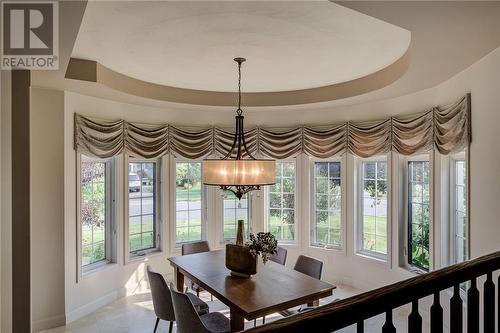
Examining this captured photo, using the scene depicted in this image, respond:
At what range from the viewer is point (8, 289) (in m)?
2.40

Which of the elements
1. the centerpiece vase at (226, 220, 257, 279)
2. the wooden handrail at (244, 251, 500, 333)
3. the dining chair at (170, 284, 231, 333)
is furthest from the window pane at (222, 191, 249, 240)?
the wooden handrail at (244, 251, 500, 333)

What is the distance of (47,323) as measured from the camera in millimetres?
3611

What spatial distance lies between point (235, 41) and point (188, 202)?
2.97 meters

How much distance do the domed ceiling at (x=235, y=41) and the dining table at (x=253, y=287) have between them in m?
2.02

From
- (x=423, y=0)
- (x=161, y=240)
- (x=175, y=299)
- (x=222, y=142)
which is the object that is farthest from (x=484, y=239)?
(x=161, y=240)

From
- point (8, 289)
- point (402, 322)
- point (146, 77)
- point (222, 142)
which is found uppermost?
point (146, 77)

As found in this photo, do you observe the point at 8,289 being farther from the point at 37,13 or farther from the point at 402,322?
the point at 402,322

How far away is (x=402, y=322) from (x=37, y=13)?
4.32 m

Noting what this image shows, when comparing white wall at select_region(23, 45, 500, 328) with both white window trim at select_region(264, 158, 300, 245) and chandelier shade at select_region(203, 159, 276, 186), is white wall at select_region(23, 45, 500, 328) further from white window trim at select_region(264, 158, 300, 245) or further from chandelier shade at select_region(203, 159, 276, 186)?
chandelier shade at select_region(203, 159, 276, 186)

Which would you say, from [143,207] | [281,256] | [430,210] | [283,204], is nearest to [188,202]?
[143,207]

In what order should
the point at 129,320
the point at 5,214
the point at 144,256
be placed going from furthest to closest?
1. the point at 144,256
2. the point at 129,320
3. the point at 5,214

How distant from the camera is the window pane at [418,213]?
4008 mm

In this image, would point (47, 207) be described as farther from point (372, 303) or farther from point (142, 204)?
point (372, 303)

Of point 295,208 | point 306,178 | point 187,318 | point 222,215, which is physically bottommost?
point 187,318
